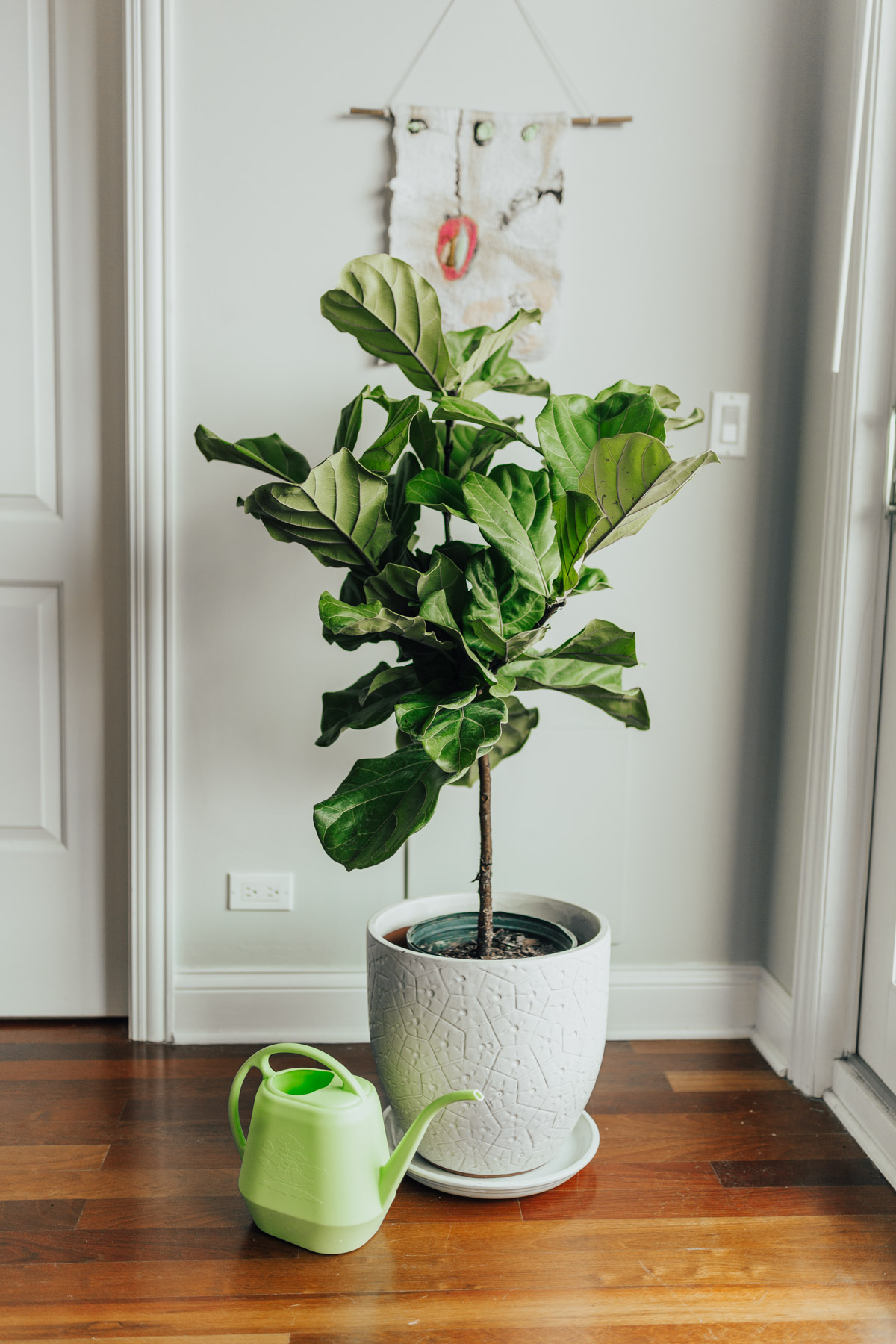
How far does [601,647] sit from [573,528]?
0.17 meters

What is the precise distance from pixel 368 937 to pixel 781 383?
1.18m

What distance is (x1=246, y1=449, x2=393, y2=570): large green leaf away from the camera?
1.12m

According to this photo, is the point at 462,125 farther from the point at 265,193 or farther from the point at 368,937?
the point at 368,937

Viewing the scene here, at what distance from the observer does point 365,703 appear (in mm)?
1352

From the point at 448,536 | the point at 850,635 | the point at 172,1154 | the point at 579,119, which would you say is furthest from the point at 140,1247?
the point at 579,119

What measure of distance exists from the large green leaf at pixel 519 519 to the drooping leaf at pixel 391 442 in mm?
95

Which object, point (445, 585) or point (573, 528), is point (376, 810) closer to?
point (445, 585)

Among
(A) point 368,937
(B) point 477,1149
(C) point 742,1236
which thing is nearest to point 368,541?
(A) point 368,937

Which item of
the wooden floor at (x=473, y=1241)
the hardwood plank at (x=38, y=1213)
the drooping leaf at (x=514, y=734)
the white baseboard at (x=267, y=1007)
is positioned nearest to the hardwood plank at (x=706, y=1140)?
the wooden floor at (x=473, y=1241)

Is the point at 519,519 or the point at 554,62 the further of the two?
the point at 554,62

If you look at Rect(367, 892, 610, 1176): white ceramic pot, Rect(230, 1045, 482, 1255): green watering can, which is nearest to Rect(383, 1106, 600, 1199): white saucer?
Rect(367, 892, 610, 1176): white ceramic pot

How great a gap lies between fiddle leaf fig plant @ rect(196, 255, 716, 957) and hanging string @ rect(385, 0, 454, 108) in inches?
22.9

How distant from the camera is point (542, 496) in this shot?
1.17 m

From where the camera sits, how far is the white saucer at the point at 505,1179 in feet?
4.13
